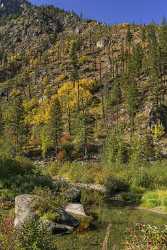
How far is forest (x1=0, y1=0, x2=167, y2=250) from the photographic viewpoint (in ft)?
88.4

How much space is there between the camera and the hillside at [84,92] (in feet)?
342

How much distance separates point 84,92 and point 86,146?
128ft

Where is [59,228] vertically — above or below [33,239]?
below

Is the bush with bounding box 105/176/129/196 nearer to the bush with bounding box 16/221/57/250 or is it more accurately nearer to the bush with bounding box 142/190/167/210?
the bush with bounding box 142/190/167/210

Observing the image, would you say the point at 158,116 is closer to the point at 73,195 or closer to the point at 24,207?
the point at 73,195

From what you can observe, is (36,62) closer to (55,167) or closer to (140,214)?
(55,167)

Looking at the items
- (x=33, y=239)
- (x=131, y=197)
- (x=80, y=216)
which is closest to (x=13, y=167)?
(x=131, y=197)

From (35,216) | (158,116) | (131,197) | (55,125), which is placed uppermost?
(158,116)

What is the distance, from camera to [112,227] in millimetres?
29656

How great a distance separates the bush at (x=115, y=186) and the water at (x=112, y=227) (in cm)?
835

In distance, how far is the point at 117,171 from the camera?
2215 inches

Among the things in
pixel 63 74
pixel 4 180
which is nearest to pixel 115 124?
pixel 63 74

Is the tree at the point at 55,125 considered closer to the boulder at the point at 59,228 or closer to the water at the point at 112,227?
the water at the point at 112,227

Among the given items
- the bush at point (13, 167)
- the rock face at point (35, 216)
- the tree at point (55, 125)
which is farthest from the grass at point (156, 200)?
the tree at point (55, 125)
